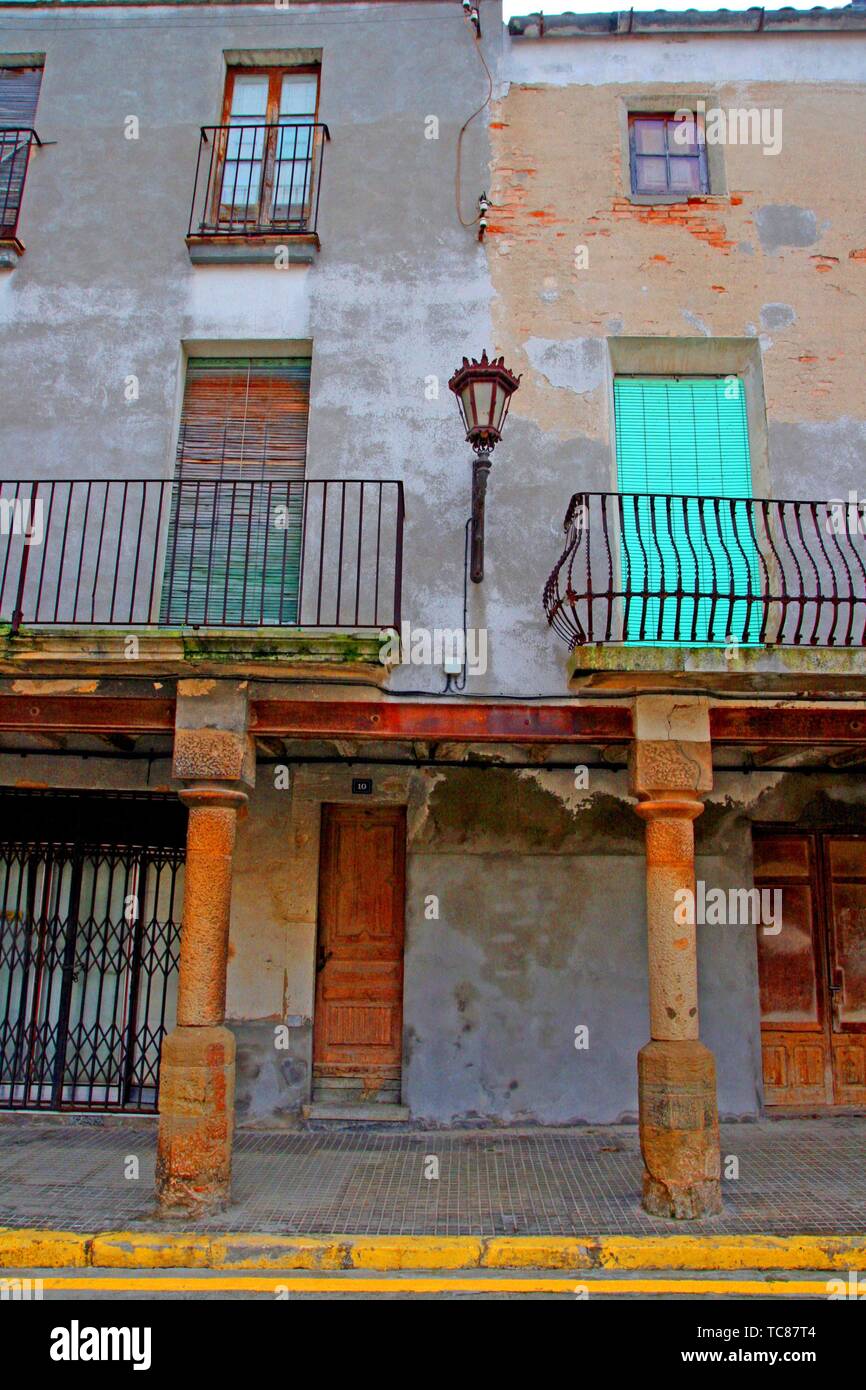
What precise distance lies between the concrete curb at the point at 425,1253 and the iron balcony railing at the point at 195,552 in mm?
4288

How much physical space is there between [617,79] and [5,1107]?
11016 mm

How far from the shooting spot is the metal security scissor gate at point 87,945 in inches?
348

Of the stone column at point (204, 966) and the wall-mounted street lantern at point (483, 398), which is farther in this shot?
the wall-mounted street lantern at point (483, 398)

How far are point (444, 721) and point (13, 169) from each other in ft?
22.2

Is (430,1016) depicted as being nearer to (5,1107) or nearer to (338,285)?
(5,1107)

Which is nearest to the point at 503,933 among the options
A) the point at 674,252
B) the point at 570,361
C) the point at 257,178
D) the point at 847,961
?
the point at 847,961

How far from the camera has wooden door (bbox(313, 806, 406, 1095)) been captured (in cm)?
888

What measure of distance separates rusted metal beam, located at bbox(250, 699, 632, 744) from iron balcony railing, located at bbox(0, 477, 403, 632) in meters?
0.82

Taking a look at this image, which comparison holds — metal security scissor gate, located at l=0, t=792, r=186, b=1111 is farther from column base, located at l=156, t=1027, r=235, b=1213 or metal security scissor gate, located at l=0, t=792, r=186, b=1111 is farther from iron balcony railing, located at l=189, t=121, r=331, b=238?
iron balcony railing, located at l=189, t=121, r=331, b=238

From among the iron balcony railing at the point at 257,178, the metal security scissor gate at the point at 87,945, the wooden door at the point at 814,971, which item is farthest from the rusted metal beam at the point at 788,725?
the iron balcony railing at the point at 257,178

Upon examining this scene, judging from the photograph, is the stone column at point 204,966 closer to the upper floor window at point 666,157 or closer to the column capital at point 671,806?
the column capital at point 671,806

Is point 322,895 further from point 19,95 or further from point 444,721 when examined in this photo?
point 19,95

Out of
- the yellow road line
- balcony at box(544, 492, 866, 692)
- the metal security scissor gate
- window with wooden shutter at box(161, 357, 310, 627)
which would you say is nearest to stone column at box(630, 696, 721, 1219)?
balcony at box(544, 492, 866, 692)

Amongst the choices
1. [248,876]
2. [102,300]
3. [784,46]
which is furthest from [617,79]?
[248,876]
